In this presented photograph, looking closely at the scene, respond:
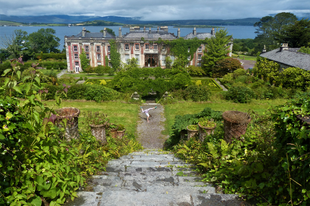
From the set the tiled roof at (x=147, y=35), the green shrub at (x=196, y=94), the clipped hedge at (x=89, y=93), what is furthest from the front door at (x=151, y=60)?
the clipped hedge at (x=89, y=93)

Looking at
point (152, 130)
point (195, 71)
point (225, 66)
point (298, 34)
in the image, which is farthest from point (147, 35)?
point (152, 130)

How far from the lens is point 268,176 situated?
381 centimetres

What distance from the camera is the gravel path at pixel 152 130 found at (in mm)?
12586

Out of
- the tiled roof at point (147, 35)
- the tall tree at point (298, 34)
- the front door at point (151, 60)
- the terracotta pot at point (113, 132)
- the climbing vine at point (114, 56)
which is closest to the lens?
the terracotta pot at point (113, 132)

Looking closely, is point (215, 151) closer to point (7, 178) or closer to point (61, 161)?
point (61, 161)

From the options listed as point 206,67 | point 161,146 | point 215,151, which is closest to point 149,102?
point 161,146

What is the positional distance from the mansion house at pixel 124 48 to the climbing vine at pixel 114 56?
70 cm

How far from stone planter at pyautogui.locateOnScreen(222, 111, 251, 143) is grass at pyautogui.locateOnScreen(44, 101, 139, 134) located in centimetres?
927

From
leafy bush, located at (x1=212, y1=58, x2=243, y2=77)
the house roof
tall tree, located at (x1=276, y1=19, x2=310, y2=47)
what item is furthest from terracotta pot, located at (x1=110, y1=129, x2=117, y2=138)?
tall tree, located at (x1=276, y1=19, x2=310, y2=47)

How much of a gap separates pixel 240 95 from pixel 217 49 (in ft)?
65.9

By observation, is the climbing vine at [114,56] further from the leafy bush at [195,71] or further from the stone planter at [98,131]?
the stone planter at [98,131]

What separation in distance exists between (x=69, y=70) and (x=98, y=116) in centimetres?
3881

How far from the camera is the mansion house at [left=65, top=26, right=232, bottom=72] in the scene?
4097cm

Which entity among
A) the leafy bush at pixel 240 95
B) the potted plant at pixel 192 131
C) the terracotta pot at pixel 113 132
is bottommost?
the leafy bush at pixel 240 95
